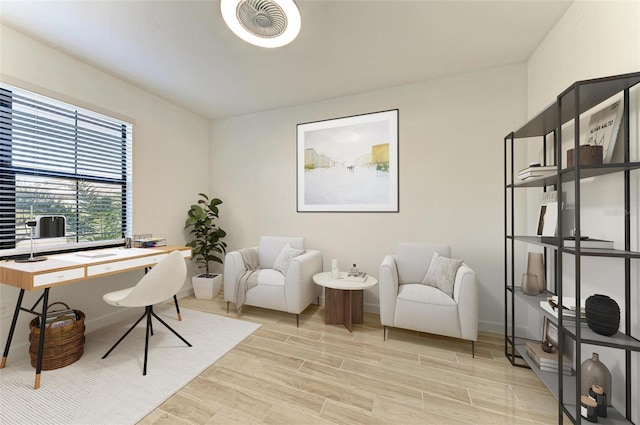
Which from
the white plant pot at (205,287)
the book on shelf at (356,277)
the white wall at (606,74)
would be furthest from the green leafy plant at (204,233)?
the white wall at (606,74)

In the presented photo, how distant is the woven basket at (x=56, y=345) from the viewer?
1.90 m

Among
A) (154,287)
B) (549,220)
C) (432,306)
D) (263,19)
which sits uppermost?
(263,19)

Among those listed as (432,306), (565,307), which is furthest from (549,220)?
(432,306)

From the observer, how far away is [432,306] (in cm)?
217

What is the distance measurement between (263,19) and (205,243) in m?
2.97

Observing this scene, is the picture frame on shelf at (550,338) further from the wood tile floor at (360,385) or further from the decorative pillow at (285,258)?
the decorative pillow at (285,258)

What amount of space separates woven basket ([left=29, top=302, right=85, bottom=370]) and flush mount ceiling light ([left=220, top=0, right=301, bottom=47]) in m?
2.63

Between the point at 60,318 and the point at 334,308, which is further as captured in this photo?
the point at 334,308

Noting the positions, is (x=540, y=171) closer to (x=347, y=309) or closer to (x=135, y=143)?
(x=347, y=309)

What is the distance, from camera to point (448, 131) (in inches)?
110

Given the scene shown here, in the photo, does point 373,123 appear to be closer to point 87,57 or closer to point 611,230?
point 611,230

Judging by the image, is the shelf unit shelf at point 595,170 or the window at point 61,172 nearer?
the shelf unit shelf at point 595,170

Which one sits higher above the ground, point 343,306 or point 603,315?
point 603,315

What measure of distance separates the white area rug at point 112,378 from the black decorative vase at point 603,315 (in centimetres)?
255
